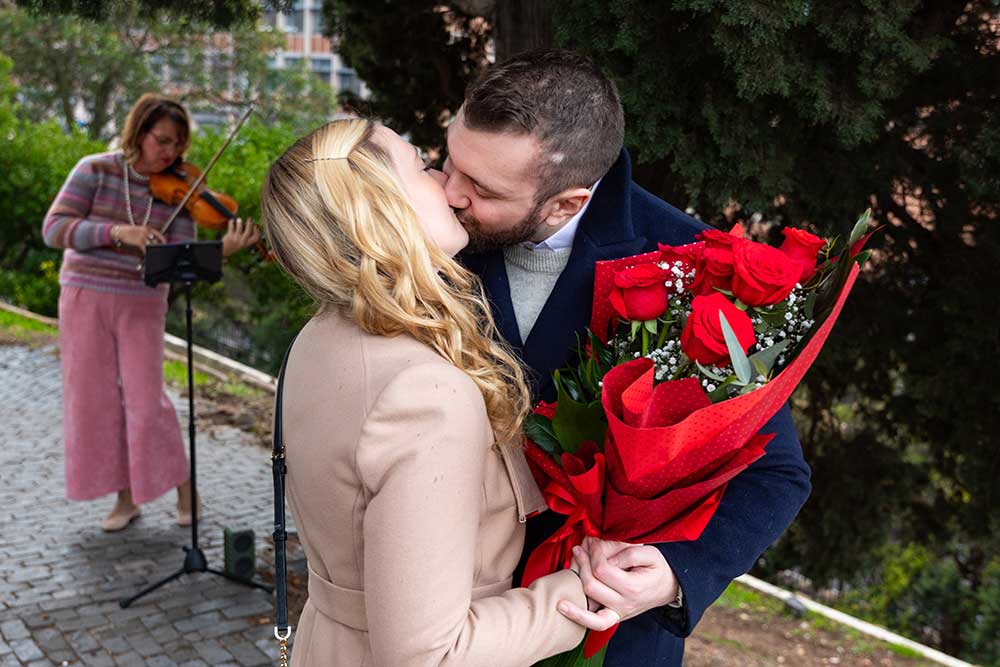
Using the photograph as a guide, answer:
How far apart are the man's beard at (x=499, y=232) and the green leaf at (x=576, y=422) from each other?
0.41 metres

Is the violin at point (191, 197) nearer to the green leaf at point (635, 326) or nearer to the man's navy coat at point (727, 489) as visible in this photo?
the man's navy coat at point (727, 489)

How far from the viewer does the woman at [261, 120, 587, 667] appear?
1.54 m

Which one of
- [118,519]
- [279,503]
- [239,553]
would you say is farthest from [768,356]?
[118,519]

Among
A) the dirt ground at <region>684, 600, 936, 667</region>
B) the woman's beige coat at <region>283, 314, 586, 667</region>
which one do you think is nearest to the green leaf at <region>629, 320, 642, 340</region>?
the woman's beige coat at <region>283, 314, 586, 667</region>

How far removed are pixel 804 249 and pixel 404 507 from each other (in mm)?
919

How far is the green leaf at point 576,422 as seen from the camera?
1.83 metres

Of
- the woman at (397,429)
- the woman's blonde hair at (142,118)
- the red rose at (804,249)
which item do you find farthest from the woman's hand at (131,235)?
the red rose at (804,249)

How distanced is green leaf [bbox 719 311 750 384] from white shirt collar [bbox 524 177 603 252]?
64 cm

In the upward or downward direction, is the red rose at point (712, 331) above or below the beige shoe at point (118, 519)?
above

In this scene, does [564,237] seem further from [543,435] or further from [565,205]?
[543,435]

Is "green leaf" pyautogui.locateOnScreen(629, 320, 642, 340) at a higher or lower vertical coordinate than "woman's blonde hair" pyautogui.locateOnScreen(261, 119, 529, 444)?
lower

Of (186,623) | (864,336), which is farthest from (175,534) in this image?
→ (864,336)

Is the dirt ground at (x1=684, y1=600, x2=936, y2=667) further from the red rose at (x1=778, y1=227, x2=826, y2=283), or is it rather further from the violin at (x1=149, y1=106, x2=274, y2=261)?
the red rose at (x1=778, y1=227, x2=826, y2=283)

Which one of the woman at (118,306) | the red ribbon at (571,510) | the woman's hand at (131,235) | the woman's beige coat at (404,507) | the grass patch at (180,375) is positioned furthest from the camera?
the grass patch at (180,375)
